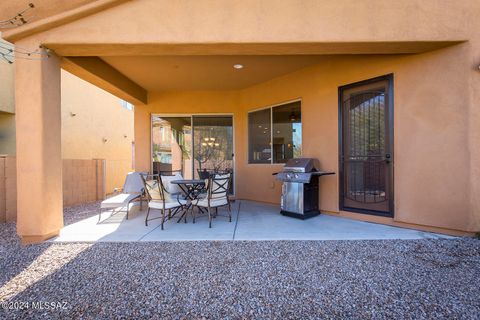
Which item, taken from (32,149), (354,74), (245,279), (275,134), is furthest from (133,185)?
(354,74)

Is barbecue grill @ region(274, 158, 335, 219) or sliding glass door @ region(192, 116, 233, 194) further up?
sliding glass door @ region(192, 116, 233, 194)

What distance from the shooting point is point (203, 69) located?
194 inches

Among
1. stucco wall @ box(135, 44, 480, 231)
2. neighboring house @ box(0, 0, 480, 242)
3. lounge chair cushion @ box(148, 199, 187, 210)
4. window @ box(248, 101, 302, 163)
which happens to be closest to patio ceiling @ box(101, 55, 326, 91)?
neighboring house @ box(0, 0, 480, 242)

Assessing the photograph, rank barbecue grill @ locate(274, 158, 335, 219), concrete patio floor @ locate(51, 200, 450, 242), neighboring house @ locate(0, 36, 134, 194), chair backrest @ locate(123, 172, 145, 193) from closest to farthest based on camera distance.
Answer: concrete patio floor @ locate(51, 200, 450, 242) < barbecue grill @ locate(274, 158, 335, 219) < chair backrest @ locate(123, 172, 145, 193) < neighboring house @ locate(0, 36, 134, 194)

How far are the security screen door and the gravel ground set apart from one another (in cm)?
108

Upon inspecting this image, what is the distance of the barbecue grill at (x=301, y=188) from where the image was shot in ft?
14.1

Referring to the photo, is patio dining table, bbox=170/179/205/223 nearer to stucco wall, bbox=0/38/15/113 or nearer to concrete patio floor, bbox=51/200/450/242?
concrete patio floor, bbox=51/200/450/242

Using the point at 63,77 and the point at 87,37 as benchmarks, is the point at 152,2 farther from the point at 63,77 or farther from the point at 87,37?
the point at 63,77

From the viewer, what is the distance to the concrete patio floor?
337 cm

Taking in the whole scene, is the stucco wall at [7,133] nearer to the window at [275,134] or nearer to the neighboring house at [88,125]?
the neighboring house at [88,125]

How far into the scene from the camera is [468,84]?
321 cm

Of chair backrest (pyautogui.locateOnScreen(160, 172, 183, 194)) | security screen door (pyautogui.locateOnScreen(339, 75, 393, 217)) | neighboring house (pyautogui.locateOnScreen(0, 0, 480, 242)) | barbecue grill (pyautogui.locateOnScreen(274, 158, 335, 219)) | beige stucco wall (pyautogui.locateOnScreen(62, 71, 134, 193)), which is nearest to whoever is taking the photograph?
neighboring house (pyautogui.locateOnScreen(0, 0, 480, 242))

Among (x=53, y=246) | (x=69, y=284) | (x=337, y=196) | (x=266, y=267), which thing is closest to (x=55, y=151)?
(x=53, y=246)

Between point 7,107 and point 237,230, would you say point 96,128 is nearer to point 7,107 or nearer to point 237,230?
point 7,107
